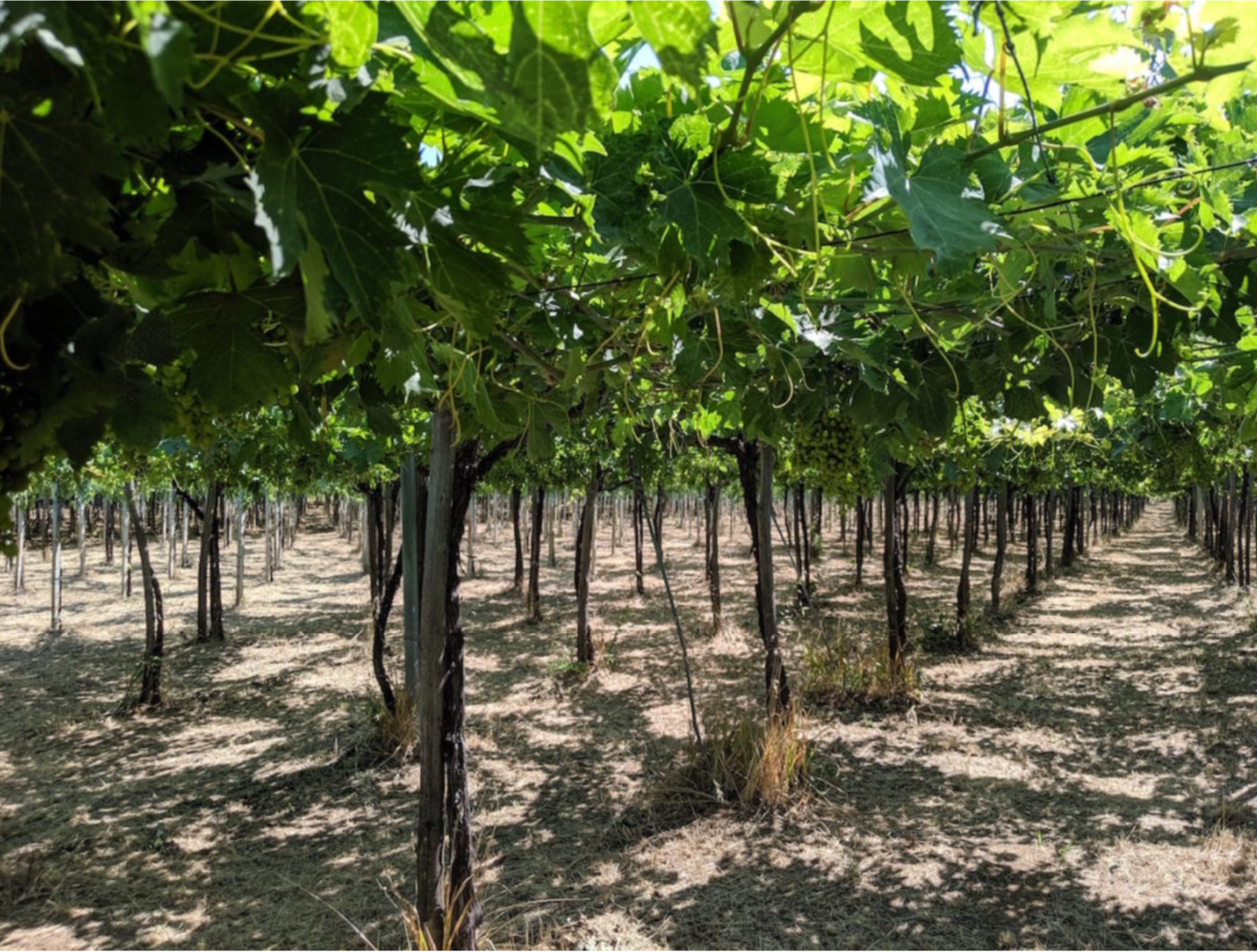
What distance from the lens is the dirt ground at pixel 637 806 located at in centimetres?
429

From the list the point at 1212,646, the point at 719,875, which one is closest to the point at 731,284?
the point at 719,875

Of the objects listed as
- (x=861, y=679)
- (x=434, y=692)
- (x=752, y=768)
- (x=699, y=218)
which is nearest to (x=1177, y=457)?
(x=861, y=679)

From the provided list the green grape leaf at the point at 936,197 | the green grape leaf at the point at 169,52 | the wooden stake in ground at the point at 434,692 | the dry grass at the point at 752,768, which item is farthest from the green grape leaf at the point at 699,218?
the dry grass at the point at 752,768

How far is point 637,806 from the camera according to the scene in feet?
18.6

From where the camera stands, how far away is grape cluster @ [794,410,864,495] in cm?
303

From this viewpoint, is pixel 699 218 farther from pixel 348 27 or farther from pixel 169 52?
pixel 169 52

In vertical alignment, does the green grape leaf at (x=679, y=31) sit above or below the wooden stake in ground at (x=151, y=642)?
above

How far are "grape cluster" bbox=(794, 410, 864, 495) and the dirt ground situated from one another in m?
2.51

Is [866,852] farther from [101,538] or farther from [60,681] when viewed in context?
[101,538]

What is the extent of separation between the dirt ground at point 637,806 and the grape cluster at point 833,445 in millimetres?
2512

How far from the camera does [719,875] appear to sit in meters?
4.71

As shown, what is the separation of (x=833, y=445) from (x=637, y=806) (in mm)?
3626

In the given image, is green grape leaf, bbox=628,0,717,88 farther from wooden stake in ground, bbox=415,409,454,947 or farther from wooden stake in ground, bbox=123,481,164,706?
wooden stake in ground, bbox=123,481,164,706

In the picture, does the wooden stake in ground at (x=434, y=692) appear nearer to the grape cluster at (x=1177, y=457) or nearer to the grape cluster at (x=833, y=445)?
the grape cluster at (x=833, y=445)
